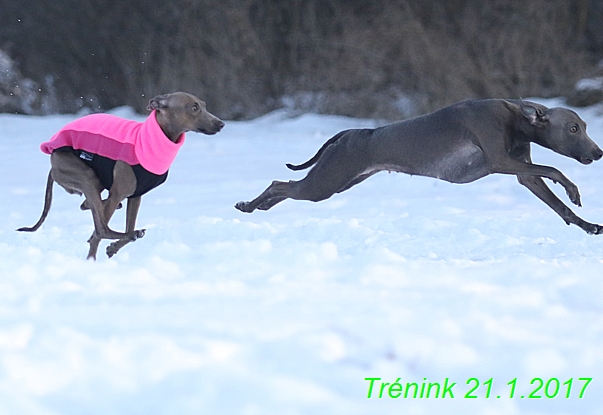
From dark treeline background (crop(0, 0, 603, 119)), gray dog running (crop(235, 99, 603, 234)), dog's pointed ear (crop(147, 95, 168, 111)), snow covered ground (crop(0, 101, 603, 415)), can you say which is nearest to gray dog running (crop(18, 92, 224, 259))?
dog's pointed ear (crop(147, 95, 168, 111))

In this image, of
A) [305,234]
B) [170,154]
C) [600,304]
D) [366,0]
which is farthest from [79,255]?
[366,0]

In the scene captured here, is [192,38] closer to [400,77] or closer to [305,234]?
[400,77]

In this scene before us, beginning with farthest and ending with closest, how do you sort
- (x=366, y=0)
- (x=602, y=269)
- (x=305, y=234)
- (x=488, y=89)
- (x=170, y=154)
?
(x=366, y=0), (x=488, y=89), (x=305, y=234), (x=170, y=154), (x=602, y=269)

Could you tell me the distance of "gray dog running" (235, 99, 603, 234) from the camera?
5477 mm

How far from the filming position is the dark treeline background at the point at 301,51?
14578mm

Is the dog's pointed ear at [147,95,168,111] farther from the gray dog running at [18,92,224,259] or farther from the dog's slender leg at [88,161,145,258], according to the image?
the dog's slender leg at [88,161,145,258]

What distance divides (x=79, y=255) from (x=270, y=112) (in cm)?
998

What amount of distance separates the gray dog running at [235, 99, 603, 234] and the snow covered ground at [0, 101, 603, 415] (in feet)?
1.52

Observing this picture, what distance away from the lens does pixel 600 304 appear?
408 cm

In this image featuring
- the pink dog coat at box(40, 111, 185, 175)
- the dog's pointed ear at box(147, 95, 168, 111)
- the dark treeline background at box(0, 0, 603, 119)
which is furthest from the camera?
the dark treeline background at box(0, 0, 603, 119)

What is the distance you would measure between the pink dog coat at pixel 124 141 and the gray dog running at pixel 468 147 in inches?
40.0

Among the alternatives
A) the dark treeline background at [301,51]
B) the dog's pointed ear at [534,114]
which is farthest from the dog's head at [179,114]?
the dark treeline background at [301,51]

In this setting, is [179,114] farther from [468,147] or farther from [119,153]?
[468,147]

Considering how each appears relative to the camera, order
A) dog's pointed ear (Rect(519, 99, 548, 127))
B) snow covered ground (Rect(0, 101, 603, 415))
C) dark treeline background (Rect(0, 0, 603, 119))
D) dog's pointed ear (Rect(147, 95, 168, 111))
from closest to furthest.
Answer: snow covered ground (Rect(0, 101, 603, 415)) < dog's pointed ear (Rect(519, 99, 548, 127)) < dog's pointed ear (Rect(147, 95, 168, 111)) < dark treeline background (Rect(0, 0, 603, 119))
